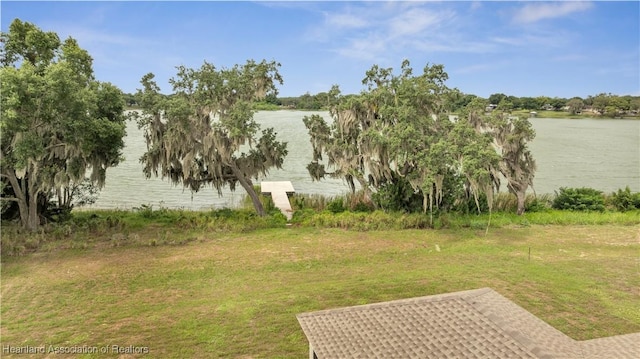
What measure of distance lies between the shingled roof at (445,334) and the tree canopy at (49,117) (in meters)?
9.48

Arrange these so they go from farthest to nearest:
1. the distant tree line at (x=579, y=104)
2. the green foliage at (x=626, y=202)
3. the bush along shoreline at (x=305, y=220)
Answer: the distant tree line at (x=579, y=104) < the green foliage at (x=626, y=202) < the bush along shoreline at (x=305, y=220)

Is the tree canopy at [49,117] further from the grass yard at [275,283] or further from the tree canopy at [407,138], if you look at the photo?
the tree canopy at [407,138]

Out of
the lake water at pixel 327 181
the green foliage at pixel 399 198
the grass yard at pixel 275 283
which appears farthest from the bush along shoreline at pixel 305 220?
the lake water at pixel 327 181

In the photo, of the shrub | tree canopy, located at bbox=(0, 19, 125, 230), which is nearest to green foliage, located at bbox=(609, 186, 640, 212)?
the shrub

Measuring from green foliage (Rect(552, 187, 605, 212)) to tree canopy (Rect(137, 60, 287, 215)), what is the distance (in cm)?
1339

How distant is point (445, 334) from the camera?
504cm

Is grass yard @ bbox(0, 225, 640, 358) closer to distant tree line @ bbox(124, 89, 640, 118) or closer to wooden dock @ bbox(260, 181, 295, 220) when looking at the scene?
wooden dock @ bbox(260, 181, 295, 220)

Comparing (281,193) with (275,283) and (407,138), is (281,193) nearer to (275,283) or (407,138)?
(407,138)

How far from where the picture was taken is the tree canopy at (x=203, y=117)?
13.7 meters

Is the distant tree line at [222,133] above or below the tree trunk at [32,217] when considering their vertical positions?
above

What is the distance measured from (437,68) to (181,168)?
399 inches

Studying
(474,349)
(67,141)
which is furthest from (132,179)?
(474,349)

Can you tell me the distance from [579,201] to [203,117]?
16.0 metres

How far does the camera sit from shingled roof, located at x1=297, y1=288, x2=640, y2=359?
4746mm
